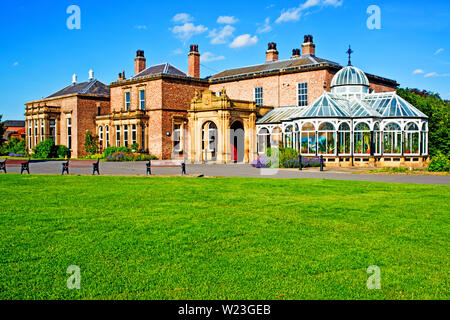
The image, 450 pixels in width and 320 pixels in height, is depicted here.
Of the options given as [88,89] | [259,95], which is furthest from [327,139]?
[88,89]

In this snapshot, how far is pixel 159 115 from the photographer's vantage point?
3959 cm

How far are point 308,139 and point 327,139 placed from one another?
140cm

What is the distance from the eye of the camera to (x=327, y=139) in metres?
29.5

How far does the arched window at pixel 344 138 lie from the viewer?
2934 cm

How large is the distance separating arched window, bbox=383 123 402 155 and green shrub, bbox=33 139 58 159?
3360 cm

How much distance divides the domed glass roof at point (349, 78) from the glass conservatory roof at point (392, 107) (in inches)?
92.7

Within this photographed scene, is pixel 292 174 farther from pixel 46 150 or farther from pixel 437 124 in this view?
pixel 46 150

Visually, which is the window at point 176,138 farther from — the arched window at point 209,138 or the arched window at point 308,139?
the arched window at point 308,139

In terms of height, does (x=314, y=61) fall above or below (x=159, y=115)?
above

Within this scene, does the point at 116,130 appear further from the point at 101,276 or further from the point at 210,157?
the point at 101,276

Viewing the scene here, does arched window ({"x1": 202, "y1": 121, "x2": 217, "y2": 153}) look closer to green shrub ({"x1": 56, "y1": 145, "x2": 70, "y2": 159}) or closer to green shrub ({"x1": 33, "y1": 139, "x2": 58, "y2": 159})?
green shrub ({"x1": 56, "y1": 145, "x2": 70, "y2": 159})
